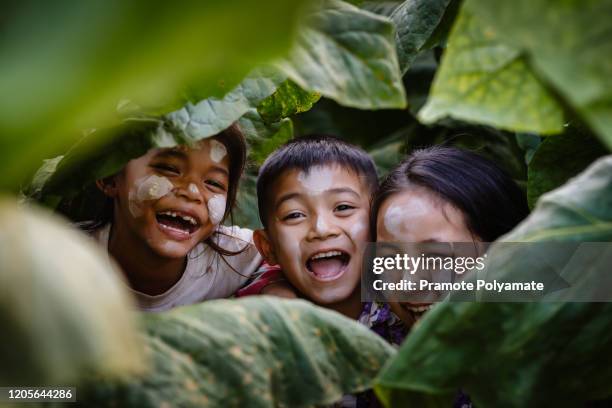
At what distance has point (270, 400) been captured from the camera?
0.56 m

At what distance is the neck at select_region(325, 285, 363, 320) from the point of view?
1.22m

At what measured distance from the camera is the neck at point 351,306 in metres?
1.22

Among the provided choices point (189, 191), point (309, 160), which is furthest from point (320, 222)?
point (189, 191)

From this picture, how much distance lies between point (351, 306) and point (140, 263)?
13.5 inches

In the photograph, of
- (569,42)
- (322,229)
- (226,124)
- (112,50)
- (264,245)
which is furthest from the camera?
(264,245)

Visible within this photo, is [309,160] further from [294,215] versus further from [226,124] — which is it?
[226,124]

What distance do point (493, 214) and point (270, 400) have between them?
0.64 meters

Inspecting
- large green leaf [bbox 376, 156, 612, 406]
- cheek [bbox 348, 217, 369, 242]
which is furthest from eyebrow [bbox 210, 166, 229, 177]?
large green leaf [bbox 376, 156, 612, 406]

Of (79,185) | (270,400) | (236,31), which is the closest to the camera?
(236,31)

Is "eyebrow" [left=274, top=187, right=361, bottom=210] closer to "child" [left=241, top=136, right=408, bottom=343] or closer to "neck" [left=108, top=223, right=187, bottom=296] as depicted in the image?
"child" [left=241, top=136, right=408, bottom=343]

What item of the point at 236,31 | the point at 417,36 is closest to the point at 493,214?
the point at 417,36

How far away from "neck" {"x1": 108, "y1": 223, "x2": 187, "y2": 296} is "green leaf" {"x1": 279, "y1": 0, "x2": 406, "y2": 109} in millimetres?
582

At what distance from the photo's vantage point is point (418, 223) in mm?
1070

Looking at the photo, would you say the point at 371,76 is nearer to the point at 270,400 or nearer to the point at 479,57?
the point at 479,57
